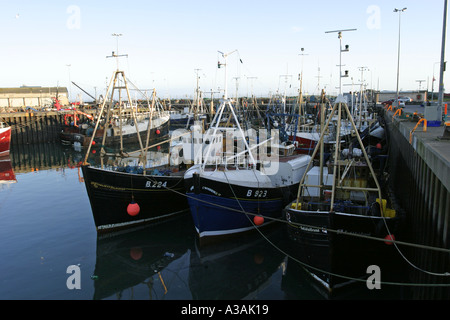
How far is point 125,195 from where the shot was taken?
14453 millimetres

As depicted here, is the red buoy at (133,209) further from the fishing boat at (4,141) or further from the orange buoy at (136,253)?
the fishing boat at (4,141)

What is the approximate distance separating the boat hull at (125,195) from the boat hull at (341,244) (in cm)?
585

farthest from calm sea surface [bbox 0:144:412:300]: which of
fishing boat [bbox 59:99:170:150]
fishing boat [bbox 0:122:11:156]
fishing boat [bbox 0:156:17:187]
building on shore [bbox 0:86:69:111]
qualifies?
building on shore [bbox 0:86:69:111]

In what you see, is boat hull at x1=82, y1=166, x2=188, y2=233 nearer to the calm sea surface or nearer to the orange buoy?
the calm sea surface

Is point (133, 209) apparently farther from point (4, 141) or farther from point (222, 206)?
point (4, 141)

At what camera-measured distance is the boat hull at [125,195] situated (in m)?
13.9

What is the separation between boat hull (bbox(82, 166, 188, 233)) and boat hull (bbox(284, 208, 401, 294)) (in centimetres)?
585

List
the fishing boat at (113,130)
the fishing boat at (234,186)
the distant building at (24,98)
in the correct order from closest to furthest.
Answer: the fishing boat at (234,186), the fishing boat at (113,130), the distant building at (24,98)

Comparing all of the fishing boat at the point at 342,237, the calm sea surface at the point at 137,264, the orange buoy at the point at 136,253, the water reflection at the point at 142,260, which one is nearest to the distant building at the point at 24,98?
the calm sea surface at the point at 137,264

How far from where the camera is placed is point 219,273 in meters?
11.1

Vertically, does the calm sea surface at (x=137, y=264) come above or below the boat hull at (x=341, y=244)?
below
